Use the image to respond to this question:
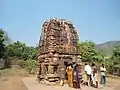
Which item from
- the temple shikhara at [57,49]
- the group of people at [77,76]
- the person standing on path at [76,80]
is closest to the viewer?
the person standing on path at [76,80]

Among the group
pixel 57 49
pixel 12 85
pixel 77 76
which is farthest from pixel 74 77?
pixel 12 85

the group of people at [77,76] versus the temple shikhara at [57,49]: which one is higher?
the temple shikhara at [57,49]

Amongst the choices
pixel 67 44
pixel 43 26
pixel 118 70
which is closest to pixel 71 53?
pixel 67 44

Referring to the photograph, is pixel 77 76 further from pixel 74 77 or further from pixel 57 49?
pixel 57 49

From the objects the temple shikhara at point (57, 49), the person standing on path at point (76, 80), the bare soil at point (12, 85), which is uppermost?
the temple shikhara at point (57, 49)

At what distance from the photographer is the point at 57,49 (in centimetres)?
1764

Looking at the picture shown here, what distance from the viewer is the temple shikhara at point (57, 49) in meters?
17.2

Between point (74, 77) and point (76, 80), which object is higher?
point (74, 77)

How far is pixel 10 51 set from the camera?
1812 inches

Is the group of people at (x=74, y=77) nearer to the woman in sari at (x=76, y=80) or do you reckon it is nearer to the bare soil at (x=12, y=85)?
the woman in sari at (x=76, y=80)

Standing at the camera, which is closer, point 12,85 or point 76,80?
point 76,80

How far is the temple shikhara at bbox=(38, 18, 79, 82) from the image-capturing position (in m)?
17.2

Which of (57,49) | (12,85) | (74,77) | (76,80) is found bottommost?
(12,85)

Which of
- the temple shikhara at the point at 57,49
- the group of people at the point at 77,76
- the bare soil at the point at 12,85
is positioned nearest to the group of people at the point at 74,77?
the group of people at the point at 77,76
